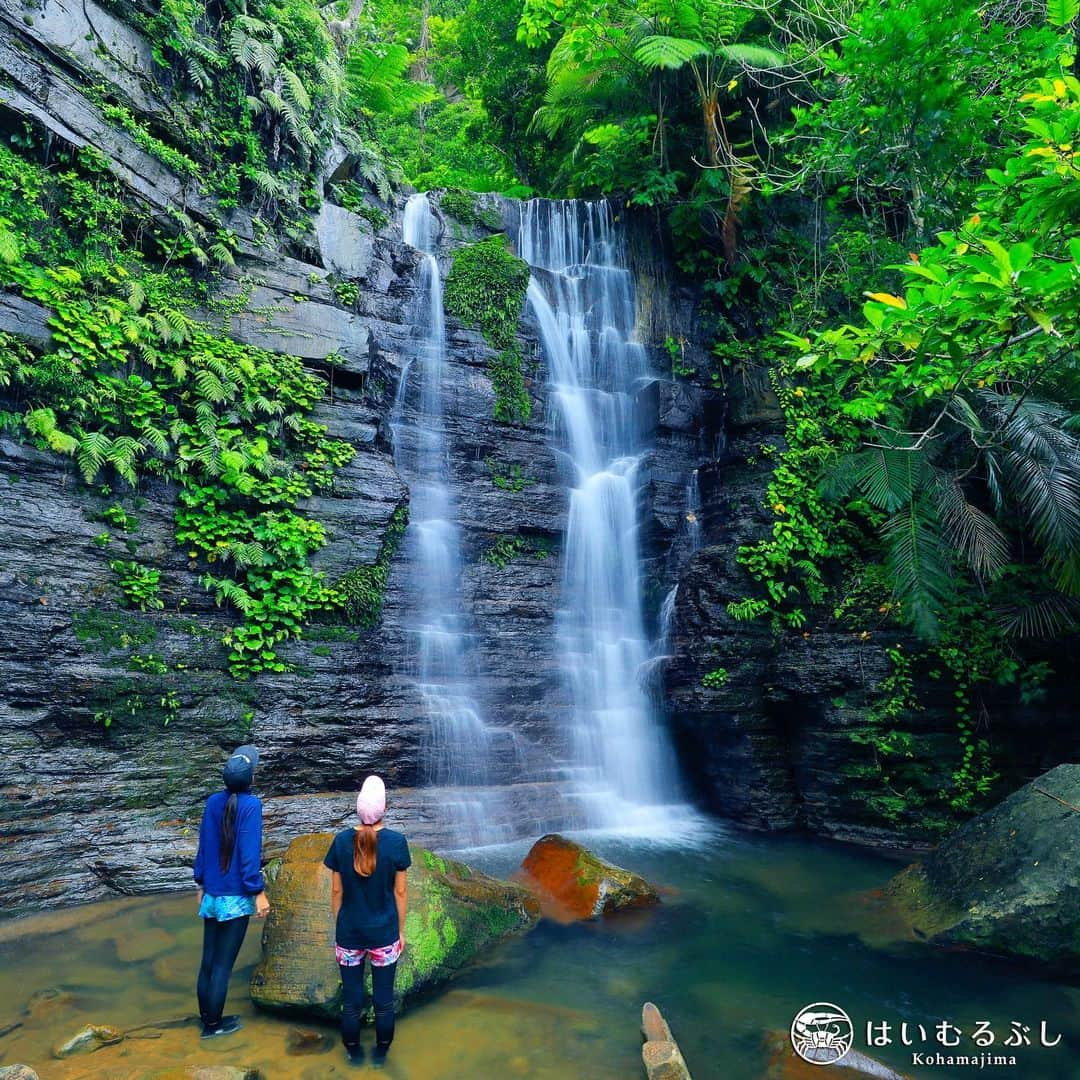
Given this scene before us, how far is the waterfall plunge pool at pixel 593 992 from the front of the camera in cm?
405

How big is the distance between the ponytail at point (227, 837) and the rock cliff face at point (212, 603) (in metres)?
3.41

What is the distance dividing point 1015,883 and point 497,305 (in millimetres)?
10713

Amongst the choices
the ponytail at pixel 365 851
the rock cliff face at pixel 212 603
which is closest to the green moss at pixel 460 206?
the rock cliff face at pixel 212 603

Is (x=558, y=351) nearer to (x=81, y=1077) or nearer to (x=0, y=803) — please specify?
(x=0, y=803)

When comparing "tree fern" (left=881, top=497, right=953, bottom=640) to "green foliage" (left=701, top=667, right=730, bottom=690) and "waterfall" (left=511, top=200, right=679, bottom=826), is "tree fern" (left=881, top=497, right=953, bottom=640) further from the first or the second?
"waterfall" (left=511, top=200, right=679, bottom=826)

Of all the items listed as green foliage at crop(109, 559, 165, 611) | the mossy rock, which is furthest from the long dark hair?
green foliage at crop(109, 559, 165, 611)

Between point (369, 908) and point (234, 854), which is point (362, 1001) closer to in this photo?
point (369, 908)

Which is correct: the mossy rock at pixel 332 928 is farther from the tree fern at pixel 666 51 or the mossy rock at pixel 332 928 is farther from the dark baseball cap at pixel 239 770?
the tree fern at pixel 666 51

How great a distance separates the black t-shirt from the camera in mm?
3848

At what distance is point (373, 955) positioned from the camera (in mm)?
3877

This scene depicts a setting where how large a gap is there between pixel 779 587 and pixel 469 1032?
6.80 meters

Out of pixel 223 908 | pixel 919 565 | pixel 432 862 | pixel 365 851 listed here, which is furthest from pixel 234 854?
pixel 919 565

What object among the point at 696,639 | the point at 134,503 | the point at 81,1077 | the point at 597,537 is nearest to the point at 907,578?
the point at 696,639

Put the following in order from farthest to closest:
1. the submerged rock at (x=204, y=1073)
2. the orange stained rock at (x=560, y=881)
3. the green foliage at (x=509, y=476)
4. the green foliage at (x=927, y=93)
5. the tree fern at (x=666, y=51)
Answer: the tree fern at (x=666, y=51), the green foliage at (x=509, y=476), the green foliage at (x=927, y=93), the orange stained rock at (x=560, y=881), the submerged rock at (x=204, y=1073)
